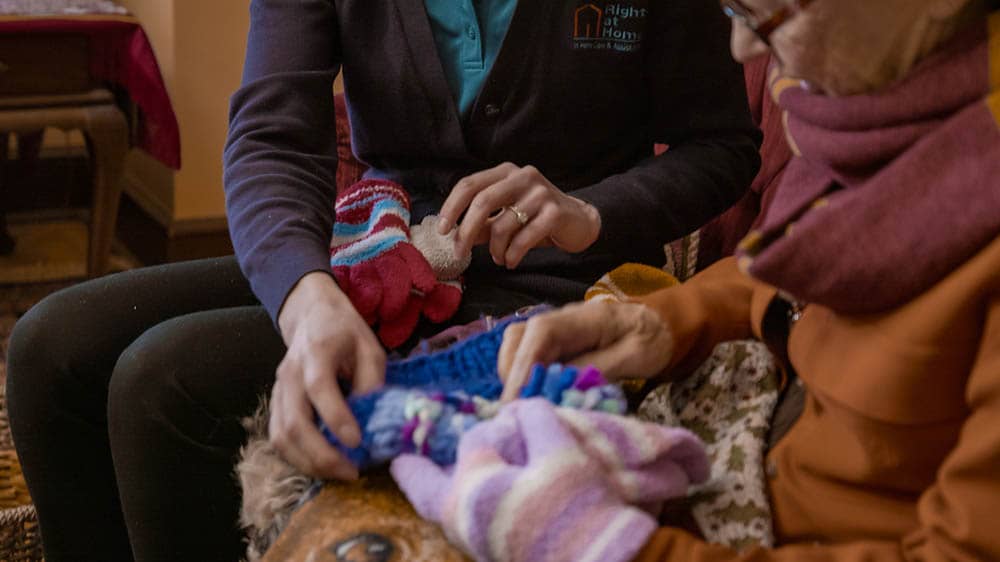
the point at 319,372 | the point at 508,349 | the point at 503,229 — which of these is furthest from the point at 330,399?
the point at 503,229

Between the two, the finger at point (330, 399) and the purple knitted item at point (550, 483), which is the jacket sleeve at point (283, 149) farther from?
the purple knitted item at point (550, 483)

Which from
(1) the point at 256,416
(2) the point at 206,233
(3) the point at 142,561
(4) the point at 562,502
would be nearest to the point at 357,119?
(1) the point at 256,416

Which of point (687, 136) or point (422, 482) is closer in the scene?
point (422, 482)

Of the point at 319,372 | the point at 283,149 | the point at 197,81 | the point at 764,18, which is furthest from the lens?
the point at 197,81

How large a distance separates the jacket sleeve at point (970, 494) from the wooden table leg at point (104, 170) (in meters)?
2.40

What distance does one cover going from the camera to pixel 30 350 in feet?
3.57

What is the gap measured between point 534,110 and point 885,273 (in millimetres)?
561

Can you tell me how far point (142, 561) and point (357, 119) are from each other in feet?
1.74

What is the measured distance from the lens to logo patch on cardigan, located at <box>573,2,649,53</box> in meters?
1.10

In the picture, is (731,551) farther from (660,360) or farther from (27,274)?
(27,274)

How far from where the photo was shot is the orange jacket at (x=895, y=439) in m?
0.56

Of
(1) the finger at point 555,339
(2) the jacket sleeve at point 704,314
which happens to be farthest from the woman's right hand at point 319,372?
(2) the jacket sleeve at point 704,314

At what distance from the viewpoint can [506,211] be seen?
935 mm

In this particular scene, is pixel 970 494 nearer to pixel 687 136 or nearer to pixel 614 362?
pixel 614 362
